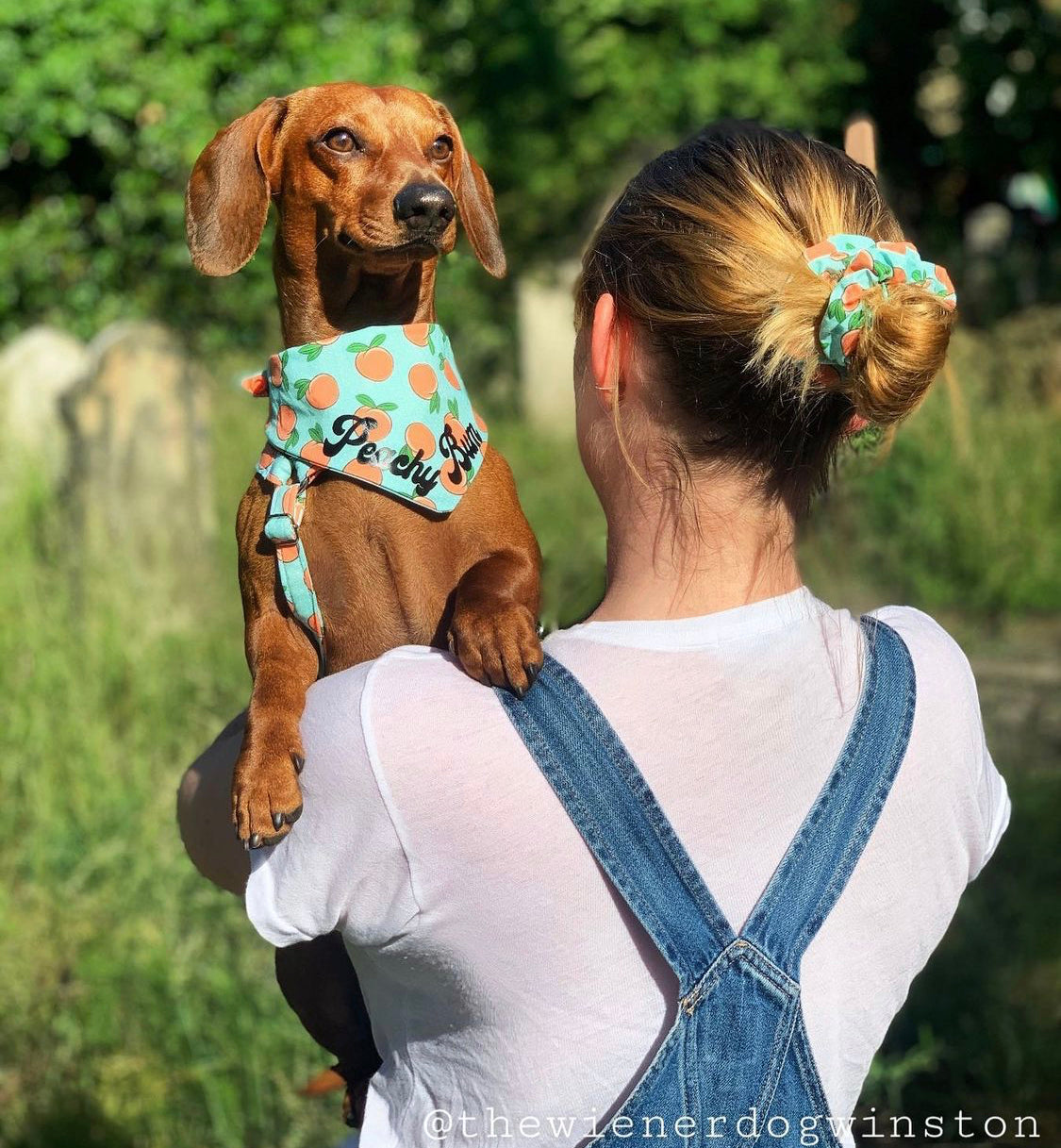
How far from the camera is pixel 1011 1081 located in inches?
123

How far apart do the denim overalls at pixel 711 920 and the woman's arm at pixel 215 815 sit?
44 centimetres

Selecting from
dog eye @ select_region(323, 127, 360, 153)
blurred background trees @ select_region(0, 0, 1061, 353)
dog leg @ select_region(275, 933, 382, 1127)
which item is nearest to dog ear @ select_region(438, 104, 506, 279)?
dog eye @ select_region(323, 127, 360, 153)

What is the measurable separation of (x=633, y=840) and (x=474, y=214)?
1.05m

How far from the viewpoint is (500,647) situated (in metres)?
1.45

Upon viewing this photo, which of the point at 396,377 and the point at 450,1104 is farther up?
the point at 396,377

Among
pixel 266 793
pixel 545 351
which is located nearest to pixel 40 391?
pixel 545 351

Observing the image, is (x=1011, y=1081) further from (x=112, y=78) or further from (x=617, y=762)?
(x=112, y=78)

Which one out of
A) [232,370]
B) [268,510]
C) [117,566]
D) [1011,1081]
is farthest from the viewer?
[232,370]

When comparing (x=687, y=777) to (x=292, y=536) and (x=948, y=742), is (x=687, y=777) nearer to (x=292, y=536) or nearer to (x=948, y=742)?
(x=948, y=742)

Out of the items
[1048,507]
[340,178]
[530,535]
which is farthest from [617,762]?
[1048,507]

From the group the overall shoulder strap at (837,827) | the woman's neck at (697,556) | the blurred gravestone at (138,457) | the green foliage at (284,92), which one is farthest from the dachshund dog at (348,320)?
the green foliage at (284,92)

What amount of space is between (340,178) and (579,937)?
105cm

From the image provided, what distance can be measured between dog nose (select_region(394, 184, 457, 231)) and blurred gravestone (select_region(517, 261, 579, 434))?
627 cm

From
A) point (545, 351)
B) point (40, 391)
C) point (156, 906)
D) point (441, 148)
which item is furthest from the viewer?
point (545, 351)
